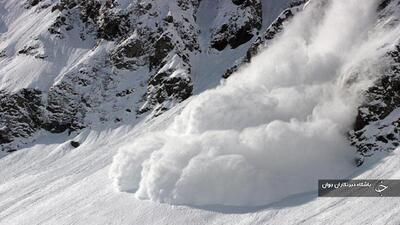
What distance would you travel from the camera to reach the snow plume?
57250 millimetres

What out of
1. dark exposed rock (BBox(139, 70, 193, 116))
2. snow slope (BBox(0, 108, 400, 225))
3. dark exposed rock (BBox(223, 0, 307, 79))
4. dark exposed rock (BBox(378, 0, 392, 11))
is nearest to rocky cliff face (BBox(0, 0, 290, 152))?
dark exposed rock (BBox(139, 70, 193, 116))

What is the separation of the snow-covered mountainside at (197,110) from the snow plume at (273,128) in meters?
0.17

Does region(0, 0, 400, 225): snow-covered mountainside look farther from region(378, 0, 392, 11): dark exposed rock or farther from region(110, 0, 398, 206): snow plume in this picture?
region(378, 0, 392, 11): dark exposed rock

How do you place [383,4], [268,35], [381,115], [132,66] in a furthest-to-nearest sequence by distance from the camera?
[132,66] → [268,35] → [383,4] → [381,115]

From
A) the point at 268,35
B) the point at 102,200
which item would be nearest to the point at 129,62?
the point at 268,35

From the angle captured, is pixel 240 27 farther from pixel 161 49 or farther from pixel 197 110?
pixel 197 110

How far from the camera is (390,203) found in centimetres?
4822

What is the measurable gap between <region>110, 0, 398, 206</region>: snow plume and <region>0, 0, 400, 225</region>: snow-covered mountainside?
0.55ft

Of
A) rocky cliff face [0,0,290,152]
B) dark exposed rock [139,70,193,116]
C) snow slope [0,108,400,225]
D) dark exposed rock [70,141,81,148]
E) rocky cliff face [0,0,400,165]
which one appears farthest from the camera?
rocky cliff face [0,0,290,152]

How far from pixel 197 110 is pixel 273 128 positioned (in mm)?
10466

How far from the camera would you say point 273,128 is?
2361 inches

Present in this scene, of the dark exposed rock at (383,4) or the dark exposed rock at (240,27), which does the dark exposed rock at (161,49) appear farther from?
the dark exposed rock at (383,4)

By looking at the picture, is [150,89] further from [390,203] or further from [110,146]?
[390,203]

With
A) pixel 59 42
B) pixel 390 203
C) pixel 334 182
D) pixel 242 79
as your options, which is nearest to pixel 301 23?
pixel 242 79
